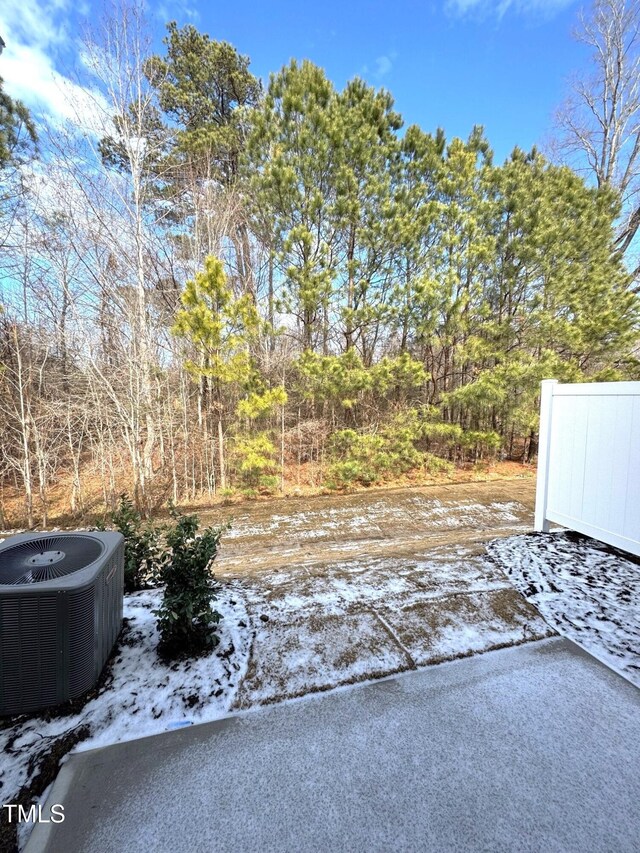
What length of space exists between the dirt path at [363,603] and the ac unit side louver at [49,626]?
25.7 inches

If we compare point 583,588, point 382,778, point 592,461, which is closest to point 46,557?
point 382,778

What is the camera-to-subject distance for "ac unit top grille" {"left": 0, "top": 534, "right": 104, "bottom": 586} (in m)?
1.33

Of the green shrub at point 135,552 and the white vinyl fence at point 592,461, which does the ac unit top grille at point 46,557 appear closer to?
the green shrub at point 135,552

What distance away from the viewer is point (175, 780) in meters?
1.14

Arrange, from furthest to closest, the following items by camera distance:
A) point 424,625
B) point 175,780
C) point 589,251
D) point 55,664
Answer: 1. point 589,251
2. point 424,625
3. point 55,664
4. point 175,780

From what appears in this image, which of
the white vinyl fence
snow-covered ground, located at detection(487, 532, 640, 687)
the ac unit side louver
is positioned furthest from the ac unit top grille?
the white vinyl fence

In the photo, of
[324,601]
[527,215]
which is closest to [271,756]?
[324,601]

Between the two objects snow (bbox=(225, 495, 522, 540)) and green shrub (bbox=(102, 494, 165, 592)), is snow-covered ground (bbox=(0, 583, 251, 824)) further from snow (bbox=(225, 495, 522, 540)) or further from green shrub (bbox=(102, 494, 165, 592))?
snow (bbox=(225, 495, 522, 540))

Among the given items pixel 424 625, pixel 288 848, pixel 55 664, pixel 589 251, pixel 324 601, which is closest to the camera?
pixel 288 848

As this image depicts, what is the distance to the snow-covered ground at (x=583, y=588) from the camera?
5.86 feet

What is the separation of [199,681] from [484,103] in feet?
29.7

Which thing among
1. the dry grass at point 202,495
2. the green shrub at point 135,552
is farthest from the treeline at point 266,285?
the green shrub at point 135,552

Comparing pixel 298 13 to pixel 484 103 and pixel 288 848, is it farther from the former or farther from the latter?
pixel 288 848

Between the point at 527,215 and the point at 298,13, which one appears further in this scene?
the point at 527,215
